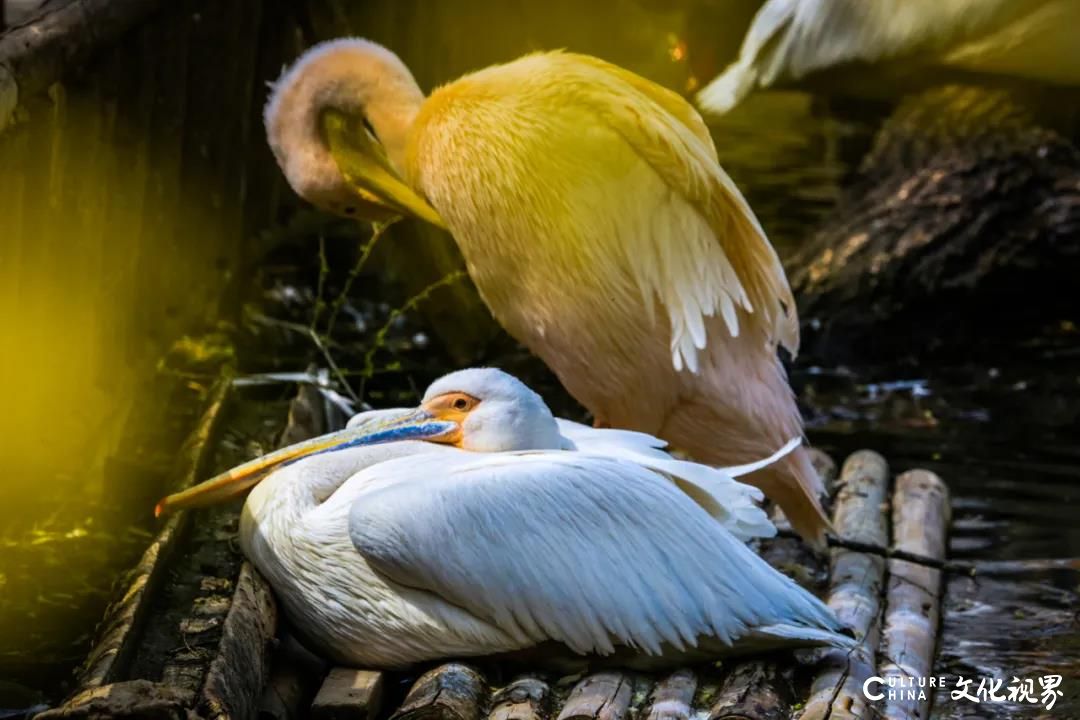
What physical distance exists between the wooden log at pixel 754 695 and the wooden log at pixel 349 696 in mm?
644

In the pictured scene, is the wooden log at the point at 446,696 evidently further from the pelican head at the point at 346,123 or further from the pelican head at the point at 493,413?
the pelican head at the point at 346,123

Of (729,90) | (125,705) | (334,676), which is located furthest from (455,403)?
(729,90)

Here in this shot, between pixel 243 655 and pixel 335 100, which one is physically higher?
pixel 335 100

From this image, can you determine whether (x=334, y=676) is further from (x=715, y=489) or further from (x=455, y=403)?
(x=715, y=489)

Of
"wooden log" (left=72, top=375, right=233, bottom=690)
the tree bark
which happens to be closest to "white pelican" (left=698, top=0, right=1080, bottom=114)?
the tree bark

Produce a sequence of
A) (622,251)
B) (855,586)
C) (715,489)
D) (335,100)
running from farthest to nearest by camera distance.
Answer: (335,100) < (622,251) < (855,586) < (715,489)

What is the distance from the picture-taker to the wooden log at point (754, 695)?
298cm

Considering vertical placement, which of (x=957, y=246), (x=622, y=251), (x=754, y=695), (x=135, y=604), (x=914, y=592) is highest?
(x=622, y=251)

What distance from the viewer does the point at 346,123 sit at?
4.54 meters

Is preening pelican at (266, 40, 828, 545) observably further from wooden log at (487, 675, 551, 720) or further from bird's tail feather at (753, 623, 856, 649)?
wooden log at (487, 675, 551, 720)

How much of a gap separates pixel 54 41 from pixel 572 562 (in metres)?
1.73

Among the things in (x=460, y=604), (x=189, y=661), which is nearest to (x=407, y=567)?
(x=460, y=604)

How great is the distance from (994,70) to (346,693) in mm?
4259

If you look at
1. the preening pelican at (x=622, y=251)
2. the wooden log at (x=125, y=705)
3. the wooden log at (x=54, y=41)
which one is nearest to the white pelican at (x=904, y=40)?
the preening pelican at (x=622, y=251)
